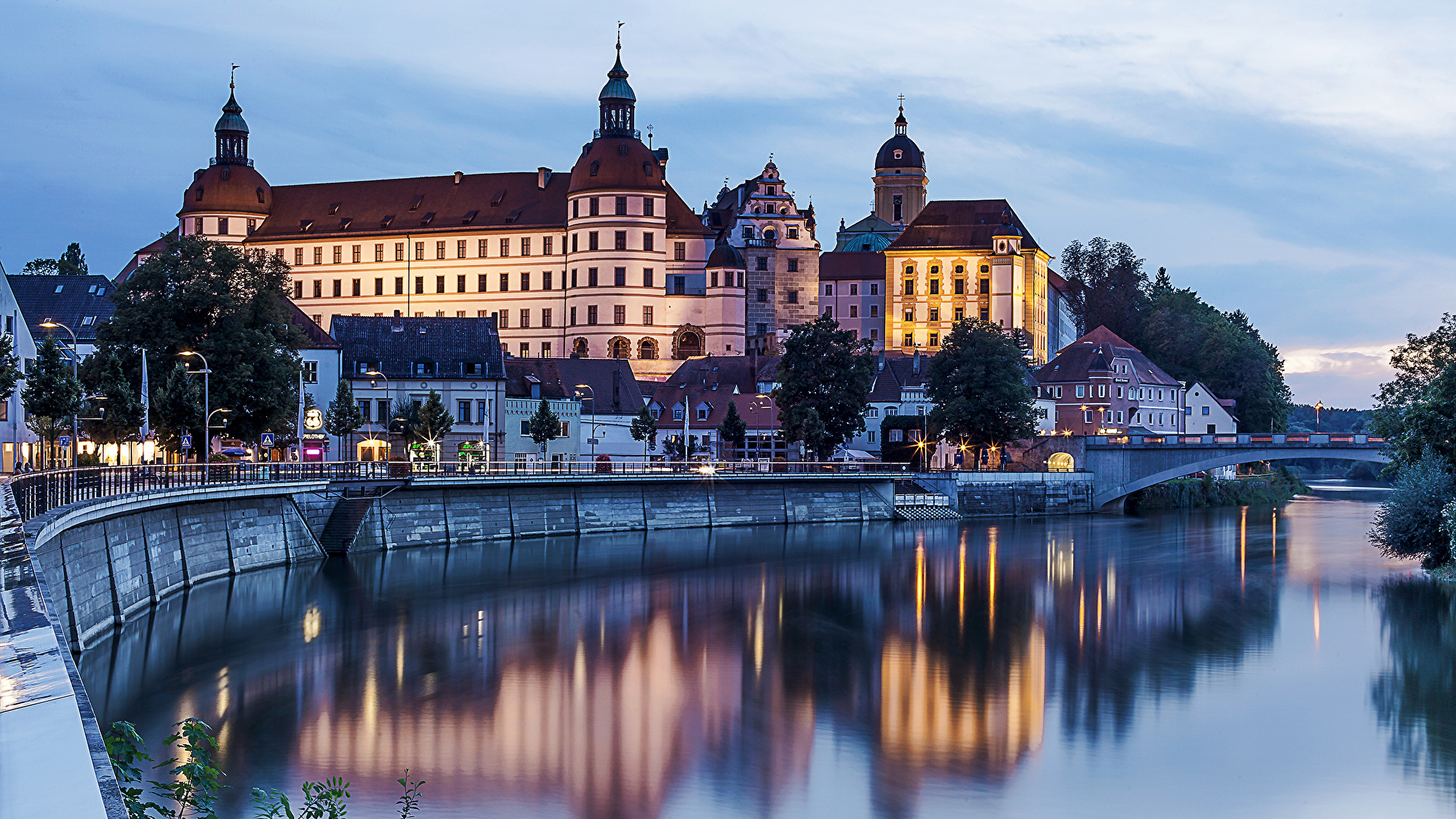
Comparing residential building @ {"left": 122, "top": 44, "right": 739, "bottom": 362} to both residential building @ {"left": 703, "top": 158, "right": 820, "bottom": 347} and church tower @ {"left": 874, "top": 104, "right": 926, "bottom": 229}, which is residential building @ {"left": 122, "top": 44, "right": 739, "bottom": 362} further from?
Result: church tower @ {"left": 874, "top": 104, "right": 926, "bottom": 229}

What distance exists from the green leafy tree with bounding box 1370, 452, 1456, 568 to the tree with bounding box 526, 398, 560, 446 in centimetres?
4259

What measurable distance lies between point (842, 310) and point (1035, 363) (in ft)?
68.3

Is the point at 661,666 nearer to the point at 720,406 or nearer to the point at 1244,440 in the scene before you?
the point at 1244,440

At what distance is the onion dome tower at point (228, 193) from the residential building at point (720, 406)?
161 ft

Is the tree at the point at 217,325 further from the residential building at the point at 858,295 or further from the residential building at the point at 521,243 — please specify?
the residential building at the point at 858,295

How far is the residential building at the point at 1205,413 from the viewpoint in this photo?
12112 cm

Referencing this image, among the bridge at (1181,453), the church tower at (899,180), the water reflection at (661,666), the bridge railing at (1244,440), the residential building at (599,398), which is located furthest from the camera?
the church tower at (899,180)

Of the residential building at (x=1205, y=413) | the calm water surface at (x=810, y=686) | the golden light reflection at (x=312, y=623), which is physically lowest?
the calm water surface at (x=810, y=686)

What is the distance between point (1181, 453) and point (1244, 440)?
3150 mm

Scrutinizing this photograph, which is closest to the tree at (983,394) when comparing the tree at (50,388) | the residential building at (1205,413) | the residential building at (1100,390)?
the residential building at (1100,390)

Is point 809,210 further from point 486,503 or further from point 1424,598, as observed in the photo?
point 1424,598

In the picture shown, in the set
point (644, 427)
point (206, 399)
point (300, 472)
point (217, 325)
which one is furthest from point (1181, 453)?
point (206, 399)

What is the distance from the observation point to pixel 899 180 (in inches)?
7077

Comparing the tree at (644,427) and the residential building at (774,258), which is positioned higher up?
the residential building at (774,258)
